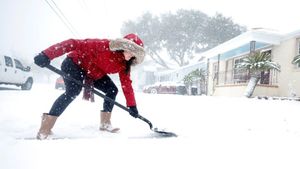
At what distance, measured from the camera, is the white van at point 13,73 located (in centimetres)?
1158

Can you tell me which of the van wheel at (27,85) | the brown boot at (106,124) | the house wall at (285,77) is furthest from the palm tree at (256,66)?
the van wheel at (27,85)

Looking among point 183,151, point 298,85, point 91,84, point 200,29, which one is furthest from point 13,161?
point 200,29

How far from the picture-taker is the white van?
11578mm

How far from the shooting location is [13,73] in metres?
12.2

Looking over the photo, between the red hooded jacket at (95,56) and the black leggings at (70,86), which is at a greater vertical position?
the red hooded jacket at (95,56)

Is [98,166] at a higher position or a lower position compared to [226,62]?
lower

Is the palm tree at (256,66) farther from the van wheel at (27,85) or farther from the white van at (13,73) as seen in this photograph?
the van wheel at (27,85)

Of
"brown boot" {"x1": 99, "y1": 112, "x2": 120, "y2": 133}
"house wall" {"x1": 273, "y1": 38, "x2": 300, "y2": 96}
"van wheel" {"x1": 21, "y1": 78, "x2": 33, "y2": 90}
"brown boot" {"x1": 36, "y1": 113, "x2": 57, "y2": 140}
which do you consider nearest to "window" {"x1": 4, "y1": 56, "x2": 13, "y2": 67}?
"van wheel" {"x1": 21, "y1": 78, "x2": 33, "y2": 90}

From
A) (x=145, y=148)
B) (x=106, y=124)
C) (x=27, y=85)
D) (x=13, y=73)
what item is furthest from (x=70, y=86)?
(x=27, y=85)

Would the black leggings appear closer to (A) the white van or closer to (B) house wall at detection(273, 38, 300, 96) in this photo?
(A) the white van

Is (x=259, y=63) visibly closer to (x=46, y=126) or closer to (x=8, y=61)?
(x=46, y=126)

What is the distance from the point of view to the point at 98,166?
1794 millimetres

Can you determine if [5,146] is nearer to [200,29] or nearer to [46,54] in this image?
[46,54]

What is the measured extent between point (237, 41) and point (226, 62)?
13.1ft
